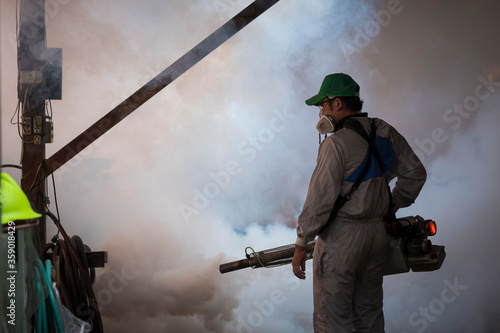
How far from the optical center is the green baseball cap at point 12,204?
6.58ft

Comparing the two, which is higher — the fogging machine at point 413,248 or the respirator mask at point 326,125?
the respirator mask at point 326,125

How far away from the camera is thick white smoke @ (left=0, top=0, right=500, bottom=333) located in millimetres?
5137

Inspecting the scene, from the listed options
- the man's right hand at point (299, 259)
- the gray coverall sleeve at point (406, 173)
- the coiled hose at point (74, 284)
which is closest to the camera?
the man's right hand at point (299, 259)

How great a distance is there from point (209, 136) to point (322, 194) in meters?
2.53

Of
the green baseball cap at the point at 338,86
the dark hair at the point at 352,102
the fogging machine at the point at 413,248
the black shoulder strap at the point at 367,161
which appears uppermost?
the green baseball cap at the point at 338,86

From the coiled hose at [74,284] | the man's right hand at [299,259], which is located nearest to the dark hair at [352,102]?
the man's right hand at [299,259]

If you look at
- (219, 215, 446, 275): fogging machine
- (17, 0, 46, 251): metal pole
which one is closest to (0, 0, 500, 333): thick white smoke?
(17, 0, 46, 251): metal pole

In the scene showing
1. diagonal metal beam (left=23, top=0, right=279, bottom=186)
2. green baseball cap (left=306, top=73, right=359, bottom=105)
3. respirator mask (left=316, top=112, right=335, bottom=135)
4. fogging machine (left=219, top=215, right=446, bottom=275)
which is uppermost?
diagonal metal beam (left=23, top=0, right=279, bottom=186)

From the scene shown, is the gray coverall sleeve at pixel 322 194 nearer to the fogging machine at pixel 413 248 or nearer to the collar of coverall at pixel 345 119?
the collar of coverall at pixel 345 119

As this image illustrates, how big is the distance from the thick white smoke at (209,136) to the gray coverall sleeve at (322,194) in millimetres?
2285

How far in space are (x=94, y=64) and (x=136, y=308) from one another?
2.52 meters

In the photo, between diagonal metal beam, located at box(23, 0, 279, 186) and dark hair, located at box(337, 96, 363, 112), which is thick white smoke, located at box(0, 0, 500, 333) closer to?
diagonal metal beam, located at box(23, 0, 279, 186)

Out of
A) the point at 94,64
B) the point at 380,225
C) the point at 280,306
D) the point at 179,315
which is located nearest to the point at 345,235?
the point at 380,225

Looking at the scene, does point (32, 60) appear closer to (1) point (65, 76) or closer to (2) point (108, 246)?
(1) point (65, 76)
